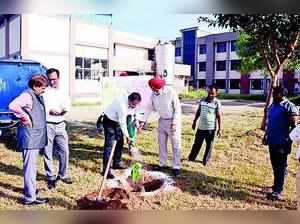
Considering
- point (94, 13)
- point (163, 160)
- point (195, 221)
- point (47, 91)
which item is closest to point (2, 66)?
point (47, 91)

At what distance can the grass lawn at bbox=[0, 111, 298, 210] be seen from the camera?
2.82 metres

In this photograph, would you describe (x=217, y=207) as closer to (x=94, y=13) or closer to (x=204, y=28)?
(x=204, y=28)

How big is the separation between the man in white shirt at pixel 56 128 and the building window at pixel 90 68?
300 mm

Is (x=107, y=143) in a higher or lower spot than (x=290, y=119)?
lower

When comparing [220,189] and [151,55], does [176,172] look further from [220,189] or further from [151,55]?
[151,55]

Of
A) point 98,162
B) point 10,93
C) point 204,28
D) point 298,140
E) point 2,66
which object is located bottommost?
point 98,162

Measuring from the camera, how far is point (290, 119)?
2.78 metres

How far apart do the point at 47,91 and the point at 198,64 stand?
1222mm

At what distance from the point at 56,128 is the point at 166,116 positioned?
0.77 metres

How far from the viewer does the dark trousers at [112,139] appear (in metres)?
2.99

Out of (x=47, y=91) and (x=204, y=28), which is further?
(x=204, y=28)

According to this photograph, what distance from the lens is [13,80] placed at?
2.86 m

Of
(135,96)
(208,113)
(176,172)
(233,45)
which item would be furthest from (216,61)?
(176,172)

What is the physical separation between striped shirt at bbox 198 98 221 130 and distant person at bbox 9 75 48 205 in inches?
43.5
